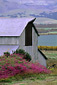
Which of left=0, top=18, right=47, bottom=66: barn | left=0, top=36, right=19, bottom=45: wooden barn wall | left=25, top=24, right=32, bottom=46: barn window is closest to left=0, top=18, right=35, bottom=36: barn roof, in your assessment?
left=0, top=18, right=47, bottom=66: barn

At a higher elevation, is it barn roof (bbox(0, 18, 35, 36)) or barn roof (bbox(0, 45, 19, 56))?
barn roof (bbox(0, 18, 35, 36))

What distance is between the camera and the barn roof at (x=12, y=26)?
92.9ft

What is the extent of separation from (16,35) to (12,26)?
2.42 metres

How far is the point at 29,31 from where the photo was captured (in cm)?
3309

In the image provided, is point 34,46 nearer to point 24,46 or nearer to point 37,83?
point 24,46

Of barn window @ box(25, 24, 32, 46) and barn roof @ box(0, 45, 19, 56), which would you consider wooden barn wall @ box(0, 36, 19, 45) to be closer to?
barn roof @ box(0, 45, 19, 56)

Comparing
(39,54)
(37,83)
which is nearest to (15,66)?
(37,83)

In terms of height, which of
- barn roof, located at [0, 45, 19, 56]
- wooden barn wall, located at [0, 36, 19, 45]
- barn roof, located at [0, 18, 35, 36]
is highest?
barn roof, located at [0, 18, 35, 36]

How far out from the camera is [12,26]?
29.7 m

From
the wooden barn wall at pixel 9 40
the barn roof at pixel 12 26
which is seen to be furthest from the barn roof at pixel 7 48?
the barn roof at pixel 12 26

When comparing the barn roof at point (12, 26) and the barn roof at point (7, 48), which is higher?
the barn roof at point (12, 26)

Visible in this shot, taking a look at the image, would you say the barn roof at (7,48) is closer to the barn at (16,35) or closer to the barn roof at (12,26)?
the barn at (16,35)

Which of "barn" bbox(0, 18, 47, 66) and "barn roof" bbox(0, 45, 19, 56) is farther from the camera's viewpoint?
"barn" bbox(0, 18, 47, 66)

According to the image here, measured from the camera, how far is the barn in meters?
27.9
